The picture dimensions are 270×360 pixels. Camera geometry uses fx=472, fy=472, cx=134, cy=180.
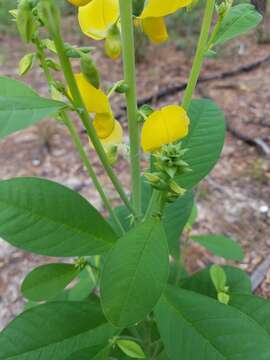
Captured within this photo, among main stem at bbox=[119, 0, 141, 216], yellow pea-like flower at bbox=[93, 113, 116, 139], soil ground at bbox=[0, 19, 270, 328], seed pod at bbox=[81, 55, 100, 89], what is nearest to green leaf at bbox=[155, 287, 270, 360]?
main stem at bbox=[119, 0, 141, 216]

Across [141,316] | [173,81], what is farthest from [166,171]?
[173,81]

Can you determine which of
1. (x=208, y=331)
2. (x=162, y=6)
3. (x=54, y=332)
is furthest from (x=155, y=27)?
(x=54, y=332)

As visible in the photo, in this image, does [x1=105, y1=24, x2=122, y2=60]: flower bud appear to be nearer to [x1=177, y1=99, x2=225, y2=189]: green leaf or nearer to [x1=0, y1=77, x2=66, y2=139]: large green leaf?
[x1=0, y1=77, x2=66, y2=139]: large green leaf

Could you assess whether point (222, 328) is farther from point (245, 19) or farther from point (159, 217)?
point (245, 19)

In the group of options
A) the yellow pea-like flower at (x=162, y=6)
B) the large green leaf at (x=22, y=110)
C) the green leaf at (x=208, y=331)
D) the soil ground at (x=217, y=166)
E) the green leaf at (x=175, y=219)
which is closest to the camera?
the large green leaf at (x=22, y=110)

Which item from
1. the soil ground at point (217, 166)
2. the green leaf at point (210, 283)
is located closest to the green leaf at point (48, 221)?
the green leaf at point (210, 283)

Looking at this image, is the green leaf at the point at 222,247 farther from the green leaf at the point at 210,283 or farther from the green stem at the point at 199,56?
the green stem at the point at 199,56
